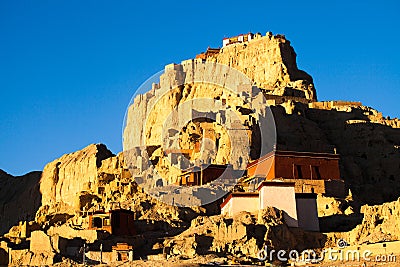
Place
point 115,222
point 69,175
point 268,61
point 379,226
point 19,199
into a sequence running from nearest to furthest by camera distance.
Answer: point 379,226 < point 115,222 < point 69,175 < point 268,61 < point 19,199

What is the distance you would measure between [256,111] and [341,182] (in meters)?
14.3

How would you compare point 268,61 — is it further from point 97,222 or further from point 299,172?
point 97,222

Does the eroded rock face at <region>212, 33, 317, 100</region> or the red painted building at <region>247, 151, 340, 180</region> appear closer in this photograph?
the red painted building at <region>247, 151, 340, 180</region>

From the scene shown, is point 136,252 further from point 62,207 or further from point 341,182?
point 62,207

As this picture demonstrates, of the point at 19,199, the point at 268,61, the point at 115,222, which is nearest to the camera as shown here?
A: the point at 115,222

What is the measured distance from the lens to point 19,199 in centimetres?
10062

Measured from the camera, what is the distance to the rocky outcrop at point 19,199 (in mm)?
95250

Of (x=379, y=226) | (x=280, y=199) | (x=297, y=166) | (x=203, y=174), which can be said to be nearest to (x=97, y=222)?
(x=203, y=174)

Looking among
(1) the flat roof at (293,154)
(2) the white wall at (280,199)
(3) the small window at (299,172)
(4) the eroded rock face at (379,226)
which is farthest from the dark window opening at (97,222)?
(4) the eroded rock face at (379,226)

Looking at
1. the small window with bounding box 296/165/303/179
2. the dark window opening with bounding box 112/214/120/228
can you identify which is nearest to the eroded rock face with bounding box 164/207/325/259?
the dark window opening with bounding box 112/214/120/228

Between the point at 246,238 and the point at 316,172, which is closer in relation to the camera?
the point at 246,238

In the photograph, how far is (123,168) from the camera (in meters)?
71.7

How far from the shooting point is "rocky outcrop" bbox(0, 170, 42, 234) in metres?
95.2

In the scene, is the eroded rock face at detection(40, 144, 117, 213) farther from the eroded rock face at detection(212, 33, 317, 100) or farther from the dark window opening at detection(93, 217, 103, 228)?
the dark window opening at detection(93, 217, 103, 228)
